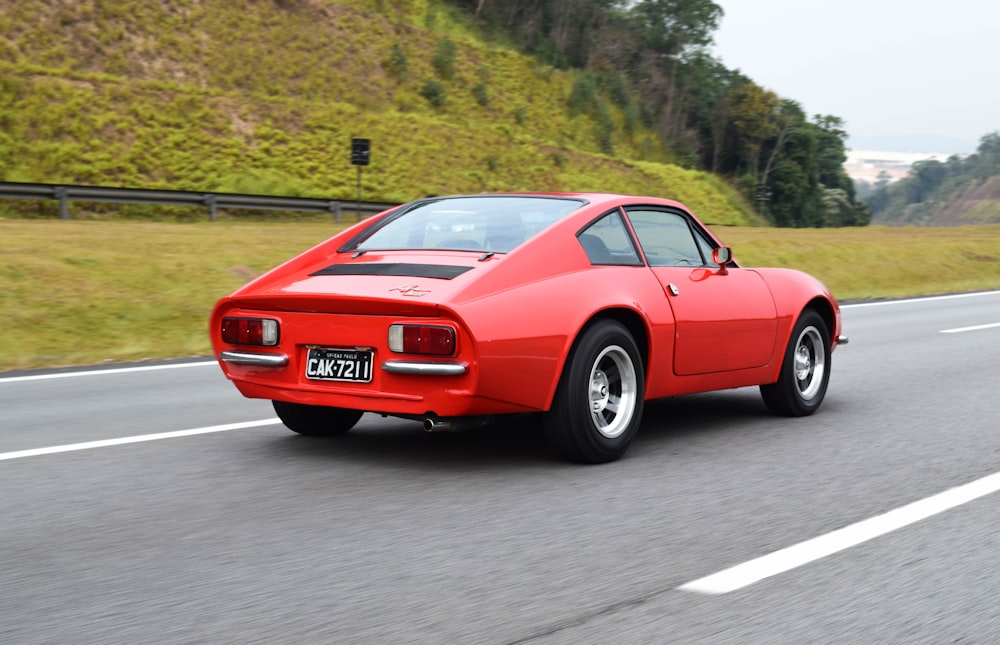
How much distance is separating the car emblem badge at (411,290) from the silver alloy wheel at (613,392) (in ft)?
3.41

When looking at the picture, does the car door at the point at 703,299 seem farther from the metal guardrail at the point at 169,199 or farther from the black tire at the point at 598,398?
the metal guardrail at the point at 169,199

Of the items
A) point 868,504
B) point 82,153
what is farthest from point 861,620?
point 82,153

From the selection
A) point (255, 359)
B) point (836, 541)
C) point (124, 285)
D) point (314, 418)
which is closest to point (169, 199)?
point (124, 285)

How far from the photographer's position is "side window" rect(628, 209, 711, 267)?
6645 mm

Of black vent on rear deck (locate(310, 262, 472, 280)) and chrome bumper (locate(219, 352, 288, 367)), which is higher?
black vent on rear deck (locate(310, 262, 472, 280))

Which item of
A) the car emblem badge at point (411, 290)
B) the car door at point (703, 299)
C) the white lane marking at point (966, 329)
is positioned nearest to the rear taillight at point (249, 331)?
the car emblem badge at point (411, 290)

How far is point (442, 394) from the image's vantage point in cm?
531

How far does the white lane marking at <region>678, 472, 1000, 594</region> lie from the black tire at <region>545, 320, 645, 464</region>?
4.85 feet

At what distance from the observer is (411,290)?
5.45 metres

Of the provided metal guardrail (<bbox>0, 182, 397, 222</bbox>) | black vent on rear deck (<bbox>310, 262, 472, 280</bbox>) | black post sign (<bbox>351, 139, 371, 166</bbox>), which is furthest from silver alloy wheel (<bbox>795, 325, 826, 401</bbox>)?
metal guardrail (<bbox>0, 182, 397, 222</bbox>)

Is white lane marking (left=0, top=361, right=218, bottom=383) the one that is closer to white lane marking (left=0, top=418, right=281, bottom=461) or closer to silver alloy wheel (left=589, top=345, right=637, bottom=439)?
white lane marking (left=0, top=418, right=281, bottom=461)

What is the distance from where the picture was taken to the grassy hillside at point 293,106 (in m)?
41.5

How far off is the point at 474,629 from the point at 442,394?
2.01 metres

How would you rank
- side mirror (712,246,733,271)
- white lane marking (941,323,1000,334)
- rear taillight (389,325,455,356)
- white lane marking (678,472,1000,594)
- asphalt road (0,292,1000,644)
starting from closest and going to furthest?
asphalt road (0,292,1000,644)
white lane marking (678,472,1000,594)
rear taillight (389,325,455,356)
side mirror (712,246,733,271)
white lane marking (941,323,1000,334)
